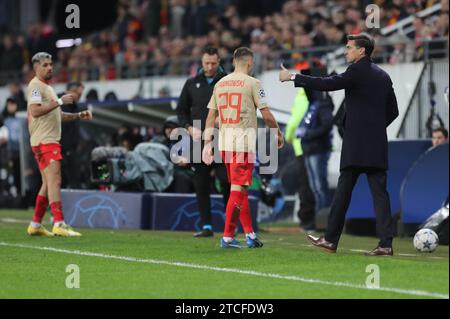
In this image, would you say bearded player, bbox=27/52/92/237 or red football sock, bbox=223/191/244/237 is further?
bearded player, bbox=27/52/92/237

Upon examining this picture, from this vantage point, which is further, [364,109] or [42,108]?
[42,108]

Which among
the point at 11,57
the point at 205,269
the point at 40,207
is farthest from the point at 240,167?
the point at 11,57

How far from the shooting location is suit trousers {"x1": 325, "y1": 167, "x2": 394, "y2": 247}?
39.1 ft

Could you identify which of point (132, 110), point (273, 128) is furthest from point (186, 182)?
point (273, 128)

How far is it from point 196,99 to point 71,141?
3669 millimetres

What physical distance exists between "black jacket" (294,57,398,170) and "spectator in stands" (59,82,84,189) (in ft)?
18.8

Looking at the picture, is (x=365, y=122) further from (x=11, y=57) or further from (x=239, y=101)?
(x=11, y=57)

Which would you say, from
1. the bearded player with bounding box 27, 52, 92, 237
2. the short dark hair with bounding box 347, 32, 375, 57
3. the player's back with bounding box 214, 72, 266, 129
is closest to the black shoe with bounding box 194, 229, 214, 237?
the bearded player with bounding box 27, 52, 92, 237

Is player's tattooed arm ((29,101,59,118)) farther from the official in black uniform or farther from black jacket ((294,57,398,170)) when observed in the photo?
black jacket ((294,57,398,170))

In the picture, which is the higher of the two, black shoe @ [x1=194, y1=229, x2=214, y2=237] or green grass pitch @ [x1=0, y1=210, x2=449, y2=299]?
green grass pitch @ [x1=0, y1=210, x2=449, y2=299]

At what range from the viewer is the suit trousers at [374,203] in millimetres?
11922

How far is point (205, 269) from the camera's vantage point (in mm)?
10906

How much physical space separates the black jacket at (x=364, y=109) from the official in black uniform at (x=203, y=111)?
3.03m
